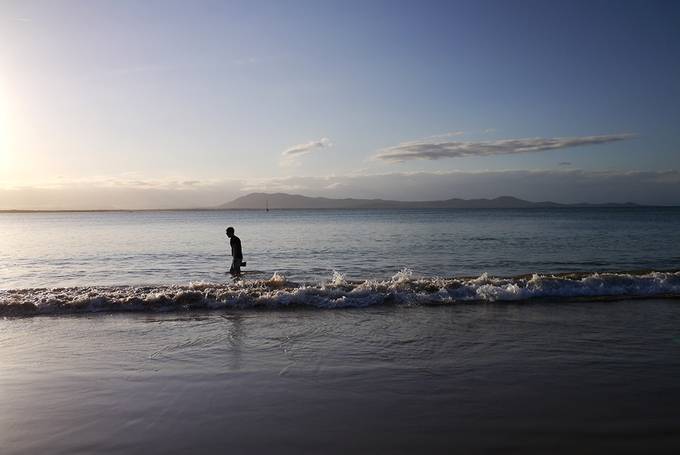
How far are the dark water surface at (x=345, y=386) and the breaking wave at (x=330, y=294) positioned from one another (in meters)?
1.93

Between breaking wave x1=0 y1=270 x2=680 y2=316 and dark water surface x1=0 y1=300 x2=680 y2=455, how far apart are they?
76.0 inches

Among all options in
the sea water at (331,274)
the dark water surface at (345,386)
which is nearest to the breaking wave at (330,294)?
the sea water at (331,274)

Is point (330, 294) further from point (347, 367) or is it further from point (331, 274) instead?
point (331, 274)

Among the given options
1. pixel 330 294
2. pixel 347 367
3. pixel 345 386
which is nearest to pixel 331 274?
pixel 330 294

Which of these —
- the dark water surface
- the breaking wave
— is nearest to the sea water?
the breaking wave

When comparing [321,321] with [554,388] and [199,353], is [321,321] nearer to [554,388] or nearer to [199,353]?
[199,353]

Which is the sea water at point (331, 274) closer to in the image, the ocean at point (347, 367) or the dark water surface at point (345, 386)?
the ocean at point (347, 367)

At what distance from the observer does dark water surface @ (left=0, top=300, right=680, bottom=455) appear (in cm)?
482

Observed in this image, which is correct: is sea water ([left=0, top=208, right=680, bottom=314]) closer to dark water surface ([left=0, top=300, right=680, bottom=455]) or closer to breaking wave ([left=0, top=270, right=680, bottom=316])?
breaking wave ([left=0, top=270, right=680, bottom=316])

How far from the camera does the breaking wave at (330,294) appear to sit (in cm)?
1238

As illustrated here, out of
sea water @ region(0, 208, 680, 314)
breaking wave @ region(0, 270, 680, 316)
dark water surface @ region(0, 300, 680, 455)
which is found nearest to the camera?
dark water surface @ region(0, 300, 680, 455)

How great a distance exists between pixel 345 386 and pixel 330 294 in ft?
22.0

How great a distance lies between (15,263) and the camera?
82.4ft

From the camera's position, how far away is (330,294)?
13.0 m
